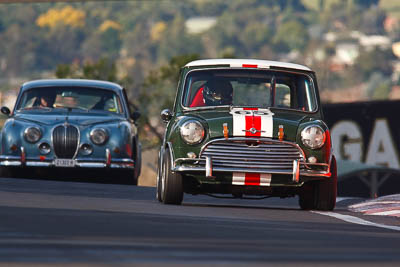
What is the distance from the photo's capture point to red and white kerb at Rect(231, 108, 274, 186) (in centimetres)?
1262

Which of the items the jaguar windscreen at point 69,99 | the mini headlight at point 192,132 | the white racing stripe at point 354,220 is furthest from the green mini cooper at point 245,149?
the jaguar windscreen at point 69,99

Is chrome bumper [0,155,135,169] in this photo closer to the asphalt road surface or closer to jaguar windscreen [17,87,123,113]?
jaguar windscreen [17,87,123,113]

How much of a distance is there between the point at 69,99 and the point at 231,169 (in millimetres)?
6754

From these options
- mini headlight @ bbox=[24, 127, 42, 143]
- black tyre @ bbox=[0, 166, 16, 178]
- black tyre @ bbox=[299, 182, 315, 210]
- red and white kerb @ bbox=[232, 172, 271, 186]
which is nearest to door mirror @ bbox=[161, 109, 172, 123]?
red and white kerb @ bbox=[232, 172, 271, 186]

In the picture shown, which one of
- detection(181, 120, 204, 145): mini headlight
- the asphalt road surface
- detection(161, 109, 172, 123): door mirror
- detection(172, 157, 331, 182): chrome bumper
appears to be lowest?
the asphalt road surface

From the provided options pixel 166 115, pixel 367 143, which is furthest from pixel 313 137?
pixel 367 143

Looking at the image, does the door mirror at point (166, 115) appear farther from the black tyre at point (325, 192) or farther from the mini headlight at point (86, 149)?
the mini headlight at point (86, 149)

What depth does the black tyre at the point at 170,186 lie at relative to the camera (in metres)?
12.9

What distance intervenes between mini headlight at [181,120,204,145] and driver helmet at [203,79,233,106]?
830 millimetres

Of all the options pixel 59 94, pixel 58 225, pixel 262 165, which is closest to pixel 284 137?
pixel 262 165

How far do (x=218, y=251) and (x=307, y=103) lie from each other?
6467 millimetres

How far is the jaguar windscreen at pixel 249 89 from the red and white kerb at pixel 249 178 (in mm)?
1081

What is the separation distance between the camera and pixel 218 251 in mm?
7543

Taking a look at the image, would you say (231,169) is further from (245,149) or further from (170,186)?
(170,186)
